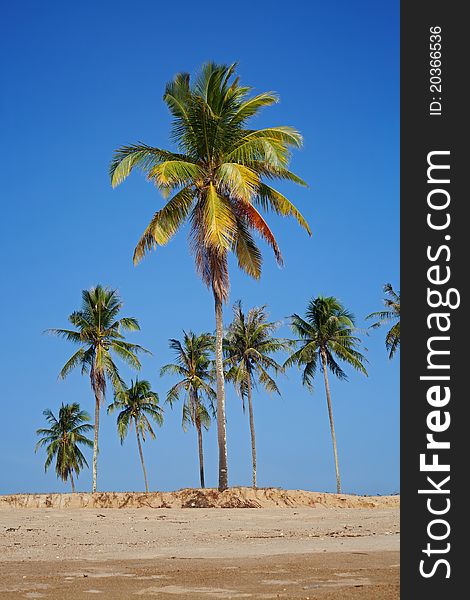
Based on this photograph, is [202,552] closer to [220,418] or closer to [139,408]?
[220,418]

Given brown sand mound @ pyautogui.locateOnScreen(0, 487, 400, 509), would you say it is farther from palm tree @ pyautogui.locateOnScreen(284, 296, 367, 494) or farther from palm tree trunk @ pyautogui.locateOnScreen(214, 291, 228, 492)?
palm tree @ pyautogui.locateOnScreen(284, 296, 367, 494)

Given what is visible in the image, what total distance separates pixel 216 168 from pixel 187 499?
10900 mm

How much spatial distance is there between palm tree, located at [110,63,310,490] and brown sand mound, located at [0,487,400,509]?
140 inches

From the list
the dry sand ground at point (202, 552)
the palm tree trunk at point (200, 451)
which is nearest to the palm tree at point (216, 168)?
the dry sand ground at point (202, 552)

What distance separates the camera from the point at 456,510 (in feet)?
18.4

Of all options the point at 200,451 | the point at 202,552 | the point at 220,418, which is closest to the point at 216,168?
the point at 220,418

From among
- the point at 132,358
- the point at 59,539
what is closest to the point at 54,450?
the point at 132,358

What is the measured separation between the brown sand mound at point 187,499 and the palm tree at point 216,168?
3558 millimetres

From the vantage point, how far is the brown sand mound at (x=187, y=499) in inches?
806

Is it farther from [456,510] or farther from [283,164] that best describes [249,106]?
[456,510]

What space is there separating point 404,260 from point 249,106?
21.2 m

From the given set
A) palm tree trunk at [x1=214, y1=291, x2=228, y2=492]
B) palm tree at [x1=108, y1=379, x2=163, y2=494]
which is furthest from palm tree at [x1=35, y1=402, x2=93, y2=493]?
palm tree trunk at [x1=214, y1=291, x2=228, y2=492]

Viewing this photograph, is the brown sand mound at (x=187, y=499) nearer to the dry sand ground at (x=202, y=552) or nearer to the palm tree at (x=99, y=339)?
the dry sand ground at (x=202, y=552)

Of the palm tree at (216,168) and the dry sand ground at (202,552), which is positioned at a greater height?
the palm tree at (216,168)
